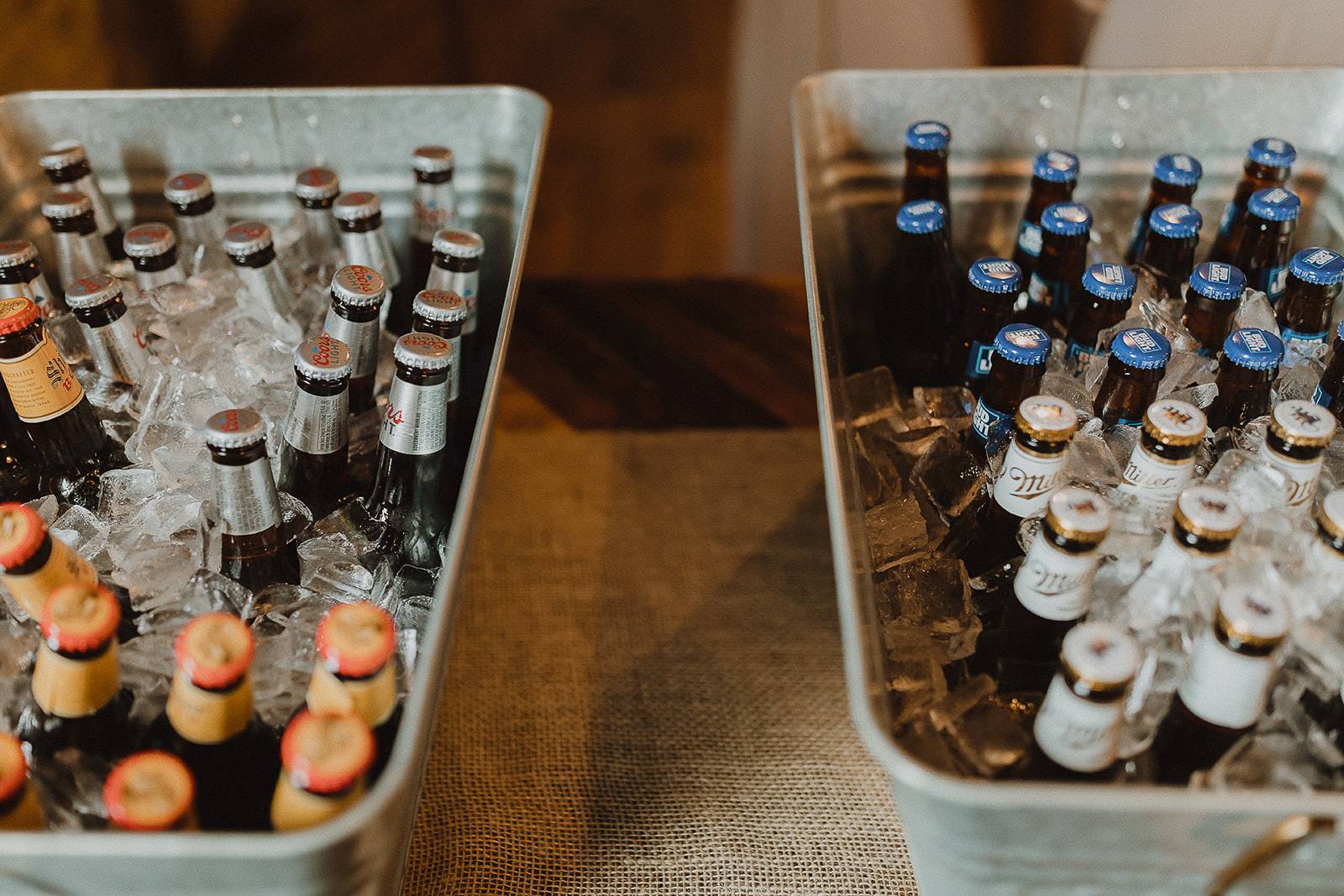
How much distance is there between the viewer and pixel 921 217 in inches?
38.9

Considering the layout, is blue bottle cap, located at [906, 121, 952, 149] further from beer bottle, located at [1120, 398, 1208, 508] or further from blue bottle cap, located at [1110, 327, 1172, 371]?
beer bottle, located at [1120, 398, 1208, 508]

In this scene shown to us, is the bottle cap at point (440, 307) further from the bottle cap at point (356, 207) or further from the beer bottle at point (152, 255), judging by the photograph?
the beer bottle at point (152, 255)

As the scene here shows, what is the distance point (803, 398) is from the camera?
149 cm

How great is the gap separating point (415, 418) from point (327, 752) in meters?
0.34

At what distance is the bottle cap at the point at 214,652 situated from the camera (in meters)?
0.57

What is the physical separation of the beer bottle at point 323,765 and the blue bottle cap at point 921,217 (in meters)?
0.70

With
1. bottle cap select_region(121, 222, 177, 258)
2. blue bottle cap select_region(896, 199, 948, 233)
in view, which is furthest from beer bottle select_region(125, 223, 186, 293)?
blue bottle cap select_region(896, 199, 948, 233)

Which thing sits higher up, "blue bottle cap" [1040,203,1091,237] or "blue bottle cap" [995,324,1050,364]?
"blue bottle cap" [1040,203,1091,237]

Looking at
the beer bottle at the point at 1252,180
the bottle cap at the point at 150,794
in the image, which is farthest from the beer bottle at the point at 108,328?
the beer bottle at the point at 1252,180

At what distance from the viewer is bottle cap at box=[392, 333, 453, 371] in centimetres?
78

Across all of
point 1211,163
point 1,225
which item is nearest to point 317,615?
point 1,225

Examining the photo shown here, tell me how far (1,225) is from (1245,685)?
125cm

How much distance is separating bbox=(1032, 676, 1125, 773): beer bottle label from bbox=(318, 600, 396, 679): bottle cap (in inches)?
15.9

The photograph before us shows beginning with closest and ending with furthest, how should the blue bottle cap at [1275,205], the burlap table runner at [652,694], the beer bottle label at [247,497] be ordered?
1. the beer bottle label at [247,497]
2. the burlap table runner at [652,694]
3. the blue bottle cap at [1275,205]
